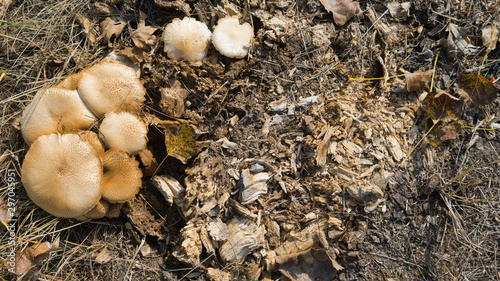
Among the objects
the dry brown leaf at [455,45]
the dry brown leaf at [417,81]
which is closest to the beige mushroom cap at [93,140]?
the dry brown leaf at [417,81]

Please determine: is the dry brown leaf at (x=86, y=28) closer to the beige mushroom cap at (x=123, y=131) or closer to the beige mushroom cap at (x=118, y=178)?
the beige mushroom cap at (x=123, y=131)

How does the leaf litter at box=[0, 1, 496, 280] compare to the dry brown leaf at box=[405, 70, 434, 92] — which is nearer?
the leaf litter at box=[0, 1, 496, 280]

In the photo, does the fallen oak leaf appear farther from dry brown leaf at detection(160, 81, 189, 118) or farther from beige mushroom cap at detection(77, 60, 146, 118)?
beige mushroom cap at detection(77, 60, 146, 118)

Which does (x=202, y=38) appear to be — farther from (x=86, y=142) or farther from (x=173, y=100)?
(x=86, y=142)

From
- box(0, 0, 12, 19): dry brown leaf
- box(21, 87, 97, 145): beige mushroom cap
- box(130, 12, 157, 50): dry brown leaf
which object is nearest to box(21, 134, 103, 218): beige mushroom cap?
box(21, 87, 97, 145): beige mushroom cap

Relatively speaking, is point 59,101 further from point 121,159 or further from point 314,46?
point 314,46

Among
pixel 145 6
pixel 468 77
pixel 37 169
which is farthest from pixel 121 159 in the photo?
pixel 468 77
